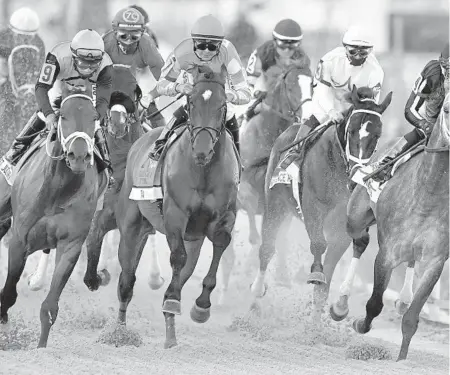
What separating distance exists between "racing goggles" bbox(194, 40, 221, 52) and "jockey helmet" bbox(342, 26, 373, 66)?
1.49 metres

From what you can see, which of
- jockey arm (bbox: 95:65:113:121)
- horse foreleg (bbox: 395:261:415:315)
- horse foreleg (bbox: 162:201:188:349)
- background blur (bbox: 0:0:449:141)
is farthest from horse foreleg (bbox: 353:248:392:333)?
background blur (bbox: 0:0:449:141)

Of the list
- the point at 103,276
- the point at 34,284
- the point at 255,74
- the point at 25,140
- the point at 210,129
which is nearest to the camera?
the point at 210,129

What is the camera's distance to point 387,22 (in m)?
28.1

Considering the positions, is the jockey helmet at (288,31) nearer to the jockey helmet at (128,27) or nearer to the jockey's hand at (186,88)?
the jockey helmet at (128,27)

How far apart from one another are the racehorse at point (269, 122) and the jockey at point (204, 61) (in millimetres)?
3247

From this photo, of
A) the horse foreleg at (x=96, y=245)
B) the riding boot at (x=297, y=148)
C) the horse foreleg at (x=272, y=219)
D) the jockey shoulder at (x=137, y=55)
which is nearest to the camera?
the horse foreleg at (x=96, y=245)

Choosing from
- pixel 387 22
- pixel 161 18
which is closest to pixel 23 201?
pixel 387 22

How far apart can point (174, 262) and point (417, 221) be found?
1934 mm

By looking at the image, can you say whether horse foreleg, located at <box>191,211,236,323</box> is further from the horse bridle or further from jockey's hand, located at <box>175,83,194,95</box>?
jockey's hand, located at <box>175,83,194,95</box>

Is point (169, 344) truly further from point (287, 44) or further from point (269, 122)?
point (287, 44)

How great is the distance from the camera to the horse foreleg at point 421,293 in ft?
31.6

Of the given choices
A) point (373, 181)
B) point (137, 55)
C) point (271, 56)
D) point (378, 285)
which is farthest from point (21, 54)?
point (378, 285)

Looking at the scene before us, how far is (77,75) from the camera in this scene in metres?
10.3

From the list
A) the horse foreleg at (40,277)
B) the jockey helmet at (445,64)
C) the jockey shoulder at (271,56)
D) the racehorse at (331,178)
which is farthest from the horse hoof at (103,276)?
the jockey helmet at (445,64)
